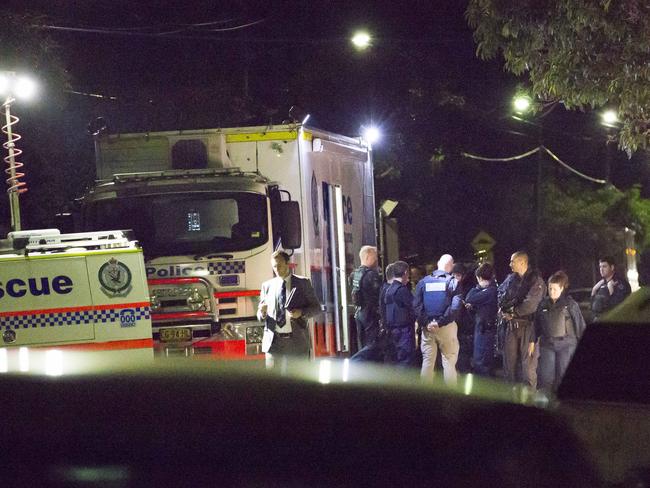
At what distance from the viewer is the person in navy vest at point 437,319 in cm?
1382

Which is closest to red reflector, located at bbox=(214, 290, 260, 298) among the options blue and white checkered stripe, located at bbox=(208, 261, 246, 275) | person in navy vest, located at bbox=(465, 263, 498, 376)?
blue and white checkered stripe, located at bbox=(208, 261, 246, 275)

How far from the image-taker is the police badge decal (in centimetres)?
1108

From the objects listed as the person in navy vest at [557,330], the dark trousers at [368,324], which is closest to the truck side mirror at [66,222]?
the dark trousers at [368,324]

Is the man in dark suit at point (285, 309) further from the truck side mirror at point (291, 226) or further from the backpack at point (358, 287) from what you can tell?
the backpack at point (358, 287)

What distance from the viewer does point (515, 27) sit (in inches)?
507

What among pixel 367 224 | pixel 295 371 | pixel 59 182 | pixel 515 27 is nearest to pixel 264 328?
pixel 515 27

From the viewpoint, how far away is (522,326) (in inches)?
532

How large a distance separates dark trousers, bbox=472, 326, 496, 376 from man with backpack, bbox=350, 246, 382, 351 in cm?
120

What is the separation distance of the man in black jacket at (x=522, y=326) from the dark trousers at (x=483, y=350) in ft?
1.74

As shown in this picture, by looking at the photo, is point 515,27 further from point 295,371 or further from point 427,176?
point 427,176

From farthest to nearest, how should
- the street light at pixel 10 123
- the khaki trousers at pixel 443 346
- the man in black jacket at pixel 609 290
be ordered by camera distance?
the street light at pixel 10 123, the man in black jacket at pixel 609 290, the khaki trousers at pixel 443 346

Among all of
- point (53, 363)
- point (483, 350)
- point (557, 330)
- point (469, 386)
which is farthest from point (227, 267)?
point (53, 363)

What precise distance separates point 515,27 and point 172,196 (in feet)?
13.4

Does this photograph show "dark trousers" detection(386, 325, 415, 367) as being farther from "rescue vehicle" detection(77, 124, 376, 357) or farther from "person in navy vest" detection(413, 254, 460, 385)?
"rescue vehicle" detection(77, 124, 376, 357)
